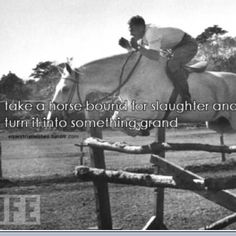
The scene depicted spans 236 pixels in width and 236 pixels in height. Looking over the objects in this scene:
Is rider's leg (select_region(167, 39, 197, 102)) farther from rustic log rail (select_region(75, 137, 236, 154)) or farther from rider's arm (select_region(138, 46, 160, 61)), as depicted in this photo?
rustic log rail (select_region(75, 137, 236, 154))

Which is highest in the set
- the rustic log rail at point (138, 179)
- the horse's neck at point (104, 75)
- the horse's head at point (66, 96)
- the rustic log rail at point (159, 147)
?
the horse's neck at point (104, 75)

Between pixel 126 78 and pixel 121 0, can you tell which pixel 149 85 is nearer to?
pixel 126 78

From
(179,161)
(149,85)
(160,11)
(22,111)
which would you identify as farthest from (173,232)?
(179,161)

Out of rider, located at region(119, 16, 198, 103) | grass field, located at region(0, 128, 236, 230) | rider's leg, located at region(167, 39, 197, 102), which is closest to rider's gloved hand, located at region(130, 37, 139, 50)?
rider, located at region(119, 16, 198, 103)

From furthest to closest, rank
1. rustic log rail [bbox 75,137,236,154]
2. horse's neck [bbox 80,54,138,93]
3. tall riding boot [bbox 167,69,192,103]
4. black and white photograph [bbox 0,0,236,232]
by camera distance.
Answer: horse's neck [bbox 80,54,138,93] → tall riding boot [bbox 167,69,192,103] → black and white photograph [bbox 0,0,236,232] → rustic log rail [bbox 75,137,236,154]

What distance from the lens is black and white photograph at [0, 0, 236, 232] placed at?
2.93m

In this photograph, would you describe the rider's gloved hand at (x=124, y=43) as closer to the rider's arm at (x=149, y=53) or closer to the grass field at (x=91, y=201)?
the rider's arm at (x=149, y=53)

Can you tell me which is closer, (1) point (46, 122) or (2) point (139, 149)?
A: (2) point (139, 149)

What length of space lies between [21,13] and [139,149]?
192 centimetres

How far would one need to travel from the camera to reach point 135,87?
10.2ft

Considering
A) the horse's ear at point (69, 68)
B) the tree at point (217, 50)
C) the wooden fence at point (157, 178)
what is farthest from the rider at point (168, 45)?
the tree at point (217, 50)

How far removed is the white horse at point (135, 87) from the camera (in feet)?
10.2

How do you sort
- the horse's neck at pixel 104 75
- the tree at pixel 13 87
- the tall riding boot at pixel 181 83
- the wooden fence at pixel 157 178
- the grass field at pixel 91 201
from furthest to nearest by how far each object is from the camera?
the tree at pixel 13 87, the grass field at pixel 91 201, the horse's neck at pixel 104 75, the tall riding boot at pixel 181 83, the wooden fence at pixel 157 178

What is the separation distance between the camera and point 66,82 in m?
3.09
